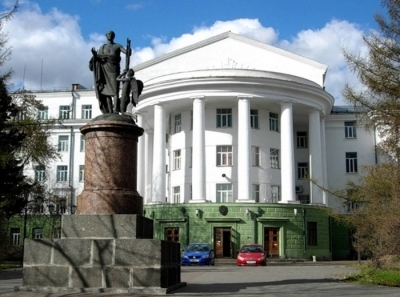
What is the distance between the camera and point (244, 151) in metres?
41.5

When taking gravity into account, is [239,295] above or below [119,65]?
below

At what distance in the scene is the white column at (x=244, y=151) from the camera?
1620 inches

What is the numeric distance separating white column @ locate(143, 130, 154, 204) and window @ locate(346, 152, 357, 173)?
17.7 meters

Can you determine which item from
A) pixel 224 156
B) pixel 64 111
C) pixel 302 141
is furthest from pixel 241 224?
pixel 64 111

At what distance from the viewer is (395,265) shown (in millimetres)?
18109

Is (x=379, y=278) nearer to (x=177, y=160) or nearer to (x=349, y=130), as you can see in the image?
(x=177, y=160)

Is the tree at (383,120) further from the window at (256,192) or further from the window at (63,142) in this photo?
the window at (63,142)

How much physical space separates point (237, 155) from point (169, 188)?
6.45 meters

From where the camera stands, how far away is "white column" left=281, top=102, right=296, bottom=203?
42.2 metres

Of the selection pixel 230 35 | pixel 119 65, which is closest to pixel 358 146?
pixel 230 35

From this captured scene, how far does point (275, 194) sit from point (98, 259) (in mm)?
33637

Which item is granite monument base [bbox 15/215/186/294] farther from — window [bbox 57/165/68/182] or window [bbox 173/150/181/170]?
window [bbox 57/165/68/182]

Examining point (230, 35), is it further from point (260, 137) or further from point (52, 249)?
point (52, 249)

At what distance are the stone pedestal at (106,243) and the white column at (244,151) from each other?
2820 centimetres
